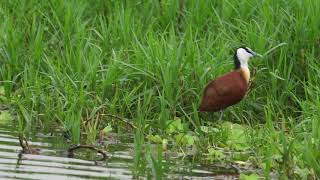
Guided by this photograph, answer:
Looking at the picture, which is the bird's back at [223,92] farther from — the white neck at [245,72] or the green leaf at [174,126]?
the green leaf at [174,126]

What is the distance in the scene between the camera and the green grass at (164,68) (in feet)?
27.2

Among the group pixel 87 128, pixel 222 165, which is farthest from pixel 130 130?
pixel 222 165

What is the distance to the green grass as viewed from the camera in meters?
8.28

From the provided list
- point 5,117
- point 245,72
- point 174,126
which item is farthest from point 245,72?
point 5,117

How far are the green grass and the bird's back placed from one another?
0.17 meters

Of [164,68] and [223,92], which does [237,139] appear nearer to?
[223,92]

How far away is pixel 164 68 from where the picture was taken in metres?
9.10

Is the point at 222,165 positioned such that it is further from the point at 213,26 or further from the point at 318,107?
the point at 213,26

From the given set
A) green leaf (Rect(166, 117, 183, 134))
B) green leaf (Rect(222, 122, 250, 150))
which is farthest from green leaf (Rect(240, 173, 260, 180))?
green leaf (Rect(166, 117, 183, 134))

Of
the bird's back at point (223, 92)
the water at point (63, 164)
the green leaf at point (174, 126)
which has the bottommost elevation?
the water at point (63, 164)

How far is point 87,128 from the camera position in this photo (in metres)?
8.24

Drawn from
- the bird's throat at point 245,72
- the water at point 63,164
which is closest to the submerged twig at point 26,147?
the water at point 63,164

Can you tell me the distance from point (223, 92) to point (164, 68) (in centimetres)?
53

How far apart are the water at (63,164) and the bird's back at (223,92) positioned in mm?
999
